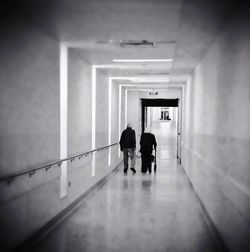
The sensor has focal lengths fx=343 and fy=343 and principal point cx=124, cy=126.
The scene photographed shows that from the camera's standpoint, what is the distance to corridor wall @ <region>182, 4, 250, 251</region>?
3.47 m

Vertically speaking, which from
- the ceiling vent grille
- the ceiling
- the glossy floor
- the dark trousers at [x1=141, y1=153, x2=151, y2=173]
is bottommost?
the glossy floor

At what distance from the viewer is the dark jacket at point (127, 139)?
429 inches

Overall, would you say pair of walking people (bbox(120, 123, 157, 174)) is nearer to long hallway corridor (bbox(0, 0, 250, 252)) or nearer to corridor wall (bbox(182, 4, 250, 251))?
long hallway corridor (bbox(0, 0, 250, 252))

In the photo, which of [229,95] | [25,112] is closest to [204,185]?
[229,95]

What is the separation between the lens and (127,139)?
10961 mm

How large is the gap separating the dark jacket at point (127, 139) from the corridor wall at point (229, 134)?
4893 millimetres

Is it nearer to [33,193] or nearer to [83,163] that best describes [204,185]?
[83,163]

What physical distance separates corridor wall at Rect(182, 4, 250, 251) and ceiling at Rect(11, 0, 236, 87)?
31 centimetres

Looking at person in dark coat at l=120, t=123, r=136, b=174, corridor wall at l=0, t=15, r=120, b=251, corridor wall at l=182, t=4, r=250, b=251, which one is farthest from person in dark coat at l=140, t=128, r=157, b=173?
corridor wall at l=182, t=4, r=250, b=251

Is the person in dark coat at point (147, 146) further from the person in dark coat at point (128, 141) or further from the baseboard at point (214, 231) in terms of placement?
the baseboard at point (214, 231)

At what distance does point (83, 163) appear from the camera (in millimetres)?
7516

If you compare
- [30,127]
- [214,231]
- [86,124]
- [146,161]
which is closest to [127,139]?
[146,161]

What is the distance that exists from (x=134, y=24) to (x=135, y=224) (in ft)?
9.86

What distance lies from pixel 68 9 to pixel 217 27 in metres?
1.96
